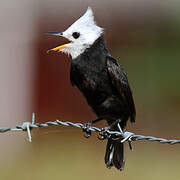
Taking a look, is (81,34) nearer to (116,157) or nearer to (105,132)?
(105,132)

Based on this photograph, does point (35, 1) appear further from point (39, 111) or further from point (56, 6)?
point (39, 111)

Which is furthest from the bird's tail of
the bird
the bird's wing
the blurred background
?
the blurred background

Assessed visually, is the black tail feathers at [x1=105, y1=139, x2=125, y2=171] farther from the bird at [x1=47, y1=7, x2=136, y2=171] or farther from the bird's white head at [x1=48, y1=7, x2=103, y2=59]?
the bird's white head at [x1=48, y1=7, x2=103, y2=59]

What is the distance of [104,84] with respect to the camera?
5.48 metres

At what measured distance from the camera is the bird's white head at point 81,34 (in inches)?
221

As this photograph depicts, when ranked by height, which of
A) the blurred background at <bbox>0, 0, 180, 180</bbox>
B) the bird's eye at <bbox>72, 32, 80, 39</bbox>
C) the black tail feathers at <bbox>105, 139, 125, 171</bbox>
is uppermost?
the blurred background at <bbox>0, 0, 180, 180</bbox>

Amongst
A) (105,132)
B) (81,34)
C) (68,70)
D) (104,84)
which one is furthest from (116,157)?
(68,70)

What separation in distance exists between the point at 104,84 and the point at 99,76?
0.28 feet

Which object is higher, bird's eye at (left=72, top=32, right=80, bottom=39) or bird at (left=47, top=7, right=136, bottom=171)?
bird's eye at (left=72, top=32, right=80, bottom=39)

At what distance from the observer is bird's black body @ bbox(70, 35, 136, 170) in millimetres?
5465

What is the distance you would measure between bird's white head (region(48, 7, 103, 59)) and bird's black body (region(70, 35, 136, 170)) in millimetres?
46

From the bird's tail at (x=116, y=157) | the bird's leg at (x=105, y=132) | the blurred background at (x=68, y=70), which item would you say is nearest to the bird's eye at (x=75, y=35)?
the bird's leg at (x=105, y=132)

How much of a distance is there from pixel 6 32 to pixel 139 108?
277 cm

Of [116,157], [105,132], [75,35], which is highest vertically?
[75,35]
